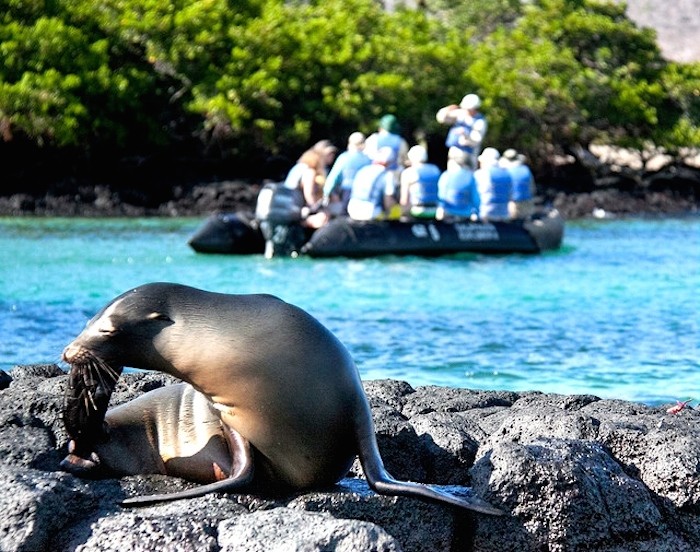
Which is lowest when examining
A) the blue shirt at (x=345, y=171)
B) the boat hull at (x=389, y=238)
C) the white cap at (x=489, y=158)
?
the boat hull at (x=389, y=238)

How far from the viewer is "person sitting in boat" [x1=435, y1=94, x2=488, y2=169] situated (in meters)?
19.6

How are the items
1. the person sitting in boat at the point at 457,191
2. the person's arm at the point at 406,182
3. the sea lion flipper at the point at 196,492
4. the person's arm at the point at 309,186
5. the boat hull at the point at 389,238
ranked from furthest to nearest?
the person sitting in boat at the point at 457,191, the person's arm at the point at 406,182, the person's arm at the point at 309,186, the boat hull at the point at 389,238, the sea lion flipper at the point at 196,492

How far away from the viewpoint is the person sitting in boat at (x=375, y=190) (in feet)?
56.3

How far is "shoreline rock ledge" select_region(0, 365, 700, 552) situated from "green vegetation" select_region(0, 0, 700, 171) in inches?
891

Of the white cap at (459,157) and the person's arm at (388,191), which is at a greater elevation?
the white cap at (459,157)

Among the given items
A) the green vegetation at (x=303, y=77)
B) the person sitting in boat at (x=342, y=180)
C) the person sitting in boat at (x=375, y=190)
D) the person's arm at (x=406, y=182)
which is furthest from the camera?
the green vegetation at (x=303, y=77)

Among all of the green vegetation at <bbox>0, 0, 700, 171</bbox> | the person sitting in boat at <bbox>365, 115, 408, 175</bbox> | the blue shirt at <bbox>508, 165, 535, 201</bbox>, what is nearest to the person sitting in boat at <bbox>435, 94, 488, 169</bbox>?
the blue shirt at <bbox>508, 165, 535, 201</bbox>

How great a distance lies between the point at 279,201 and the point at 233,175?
41.6 ft

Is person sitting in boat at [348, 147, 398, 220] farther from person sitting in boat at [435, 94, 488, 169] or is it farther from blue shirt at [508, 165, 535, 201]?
blue shirt at [508, 165, 535, 201]

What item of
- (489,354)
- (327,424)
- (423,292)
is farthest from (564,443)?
(423,292)

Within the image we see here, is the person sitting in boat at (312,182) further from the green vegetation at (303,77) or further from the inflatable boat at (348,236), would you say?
the green vegetation at (303,77)

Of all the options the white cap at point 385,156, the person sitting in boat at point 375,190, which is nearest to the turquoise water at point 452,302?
the person sitting in boat at point 375,190

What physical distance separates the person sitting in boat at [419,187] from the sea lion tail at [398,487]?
Answer: 541 inches

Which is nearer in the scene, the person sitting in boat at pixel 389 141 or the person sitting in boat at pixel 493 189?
the person sitting in boat at pixel 493 189
